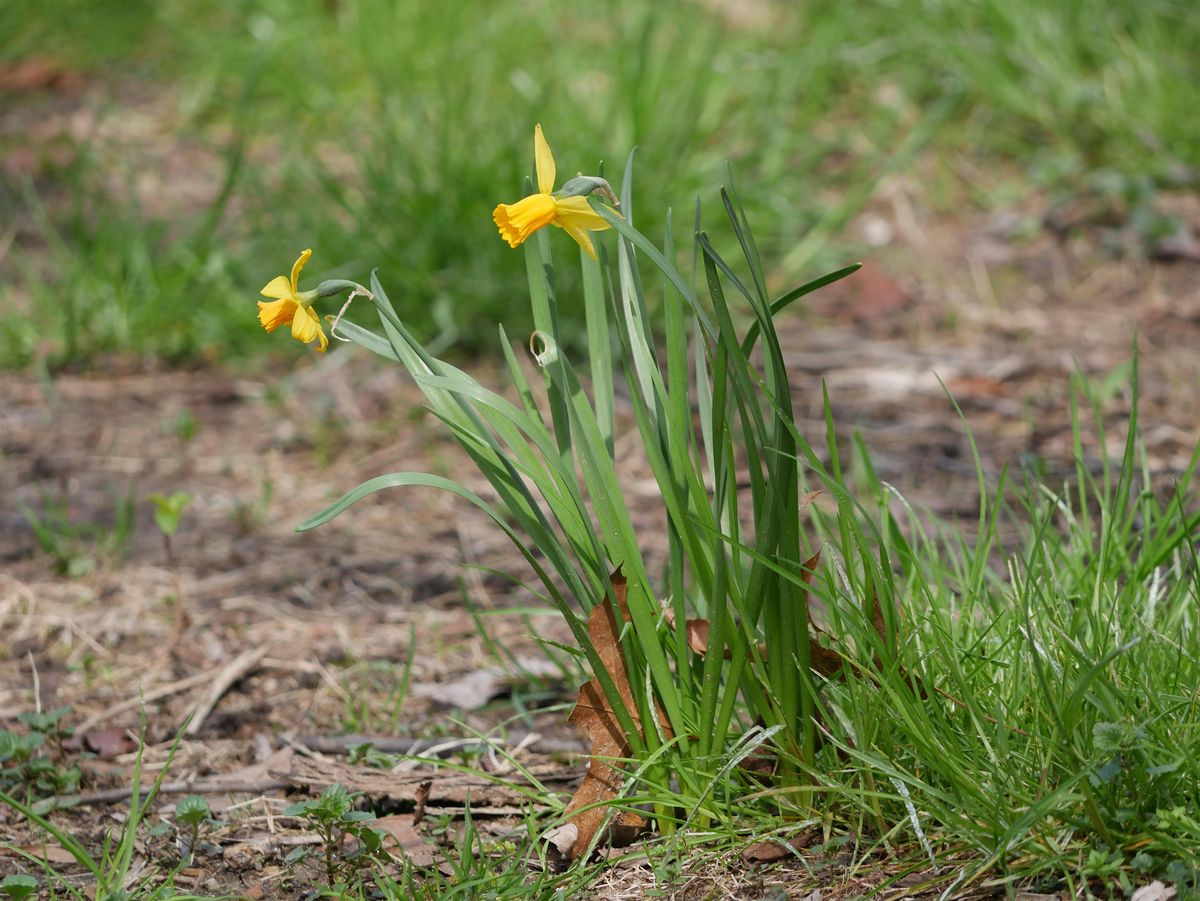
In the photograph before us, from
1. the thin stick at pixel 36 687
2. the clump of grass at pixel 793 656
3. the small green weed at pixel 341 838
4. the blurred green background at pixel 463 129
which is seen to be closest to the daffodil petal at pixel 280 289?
the clump of grass at pixel 793 656

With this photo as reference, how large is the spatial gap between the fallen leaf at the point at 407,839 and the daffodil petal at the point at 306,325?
645 mm

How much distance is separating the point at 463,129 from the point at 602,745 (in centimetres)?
268

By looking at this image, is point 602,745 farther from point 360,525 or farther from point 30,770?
point 360,525

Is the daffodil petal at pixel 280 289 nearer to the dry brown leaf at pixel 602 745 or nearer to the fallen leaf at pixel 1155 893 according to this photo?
the dry brown leaf at pixel 602 745

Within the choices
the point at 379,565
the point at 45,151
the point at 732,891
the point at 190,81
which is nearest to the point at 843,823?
the point at 732,891

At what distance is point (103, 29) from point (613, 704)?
512 centimetres

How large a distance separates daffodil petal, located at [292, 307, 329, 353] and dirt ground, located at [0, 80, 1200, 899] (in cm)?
42

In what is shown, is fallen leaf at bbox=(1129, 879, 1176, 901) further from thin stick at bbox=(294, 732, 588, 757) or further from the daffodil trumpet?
the daffodil trumpet

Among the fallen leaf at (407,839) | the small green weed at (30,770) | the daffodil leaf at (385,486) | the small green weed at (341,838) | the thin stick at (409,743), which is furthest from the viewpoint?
the thin stick at (409,743)

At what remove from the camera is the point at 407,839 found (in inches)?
65.3

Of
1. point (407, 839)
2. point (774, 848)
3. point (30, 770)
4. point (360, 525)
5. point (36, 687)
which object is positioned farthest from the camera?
point (360, 525)

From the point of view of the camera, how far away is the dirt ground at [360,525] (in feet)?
6.17

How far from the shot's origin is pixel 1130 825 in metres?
1.35

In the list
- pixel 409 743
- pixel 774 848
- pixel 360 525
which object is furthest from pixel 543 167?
pixel 360 525
